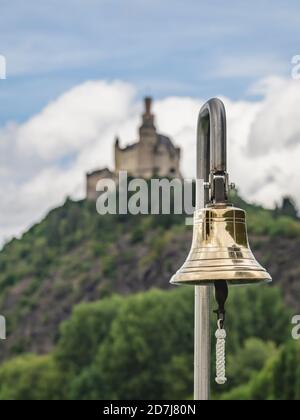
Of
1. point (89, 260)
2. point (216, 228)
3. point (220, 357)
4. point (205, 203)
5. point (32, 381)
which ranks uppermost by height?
point (89, 260)

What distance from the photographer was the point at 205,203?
9.32 metres

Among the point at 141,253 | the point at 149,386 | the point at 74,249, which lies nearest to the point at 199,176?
the point at 149,386

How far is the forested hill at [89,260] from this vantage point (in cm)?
14412

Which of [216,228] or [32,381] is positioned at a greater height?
[32,381]

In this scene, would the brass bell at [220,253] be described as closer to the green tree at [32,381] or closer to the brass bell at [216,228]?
the brass bell at [216,228]

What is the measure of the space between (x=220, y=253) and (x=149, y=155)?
15885cm

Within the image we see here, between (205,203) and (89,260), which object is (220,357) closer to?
(205,203)

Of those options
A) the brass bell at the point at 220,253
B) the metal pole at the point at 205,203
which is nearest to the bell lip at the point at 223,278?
the brass bell at the point at 220,253

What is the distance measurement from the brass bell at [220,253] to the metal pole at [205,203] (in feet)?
0.38

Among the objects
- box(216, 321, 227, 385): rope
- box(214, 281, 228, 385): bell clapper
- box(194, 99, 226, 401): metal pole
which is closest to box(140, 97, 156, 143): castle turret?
box(194, 99, 226, 401): metal pole

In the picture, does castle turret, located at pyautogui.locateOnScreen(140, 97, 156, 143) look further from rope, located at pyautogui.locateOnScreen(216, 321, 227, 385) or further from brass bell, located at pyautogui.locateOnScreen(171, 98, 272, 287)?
rope, located at pyautogui.locateOnScreen(216, 321, 227, 385)

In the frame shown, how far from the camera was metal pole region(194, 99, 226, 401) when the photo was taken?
886 centimetres

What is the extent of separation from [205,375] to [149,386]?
344 ft

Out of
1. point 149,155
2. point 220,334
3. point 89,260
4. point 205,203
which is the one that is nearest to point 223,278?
point 220,334
